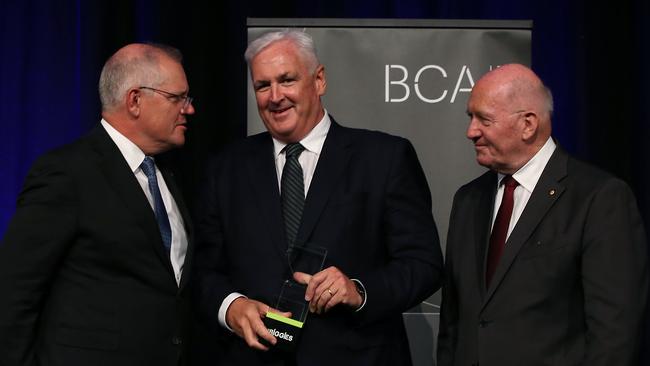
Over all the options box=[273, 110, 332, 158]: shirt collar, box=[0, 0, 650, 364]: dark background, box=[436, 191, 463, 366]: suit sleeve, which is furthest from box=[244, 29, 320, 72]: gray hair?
box=[0, 0, 650, 364]: dark background

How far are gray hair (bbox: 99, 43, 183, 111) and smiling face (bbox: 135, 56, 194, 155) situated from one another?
23mm

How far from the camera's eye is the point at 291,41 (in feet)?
9.12

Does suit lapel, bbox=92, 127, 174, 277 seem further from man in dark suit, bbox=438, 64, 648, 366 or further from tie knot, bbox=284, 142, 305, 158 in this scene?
man in dark suit, bbox=438, 64, 648, 366

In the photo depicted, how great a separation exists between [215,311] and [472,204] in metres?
0.89

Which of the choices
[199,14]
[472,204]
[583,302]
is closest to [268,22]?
[199,14]

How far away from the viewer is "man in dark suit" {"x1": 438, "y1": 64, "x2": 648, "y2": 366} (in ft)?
7.96

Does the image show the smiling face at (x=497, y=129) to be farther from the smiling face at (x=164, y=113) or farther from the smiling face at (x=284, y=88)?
the smiling face at (x=164, y=113)

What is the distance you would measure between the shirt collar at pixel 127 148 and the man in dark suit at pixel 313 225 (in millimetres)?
251

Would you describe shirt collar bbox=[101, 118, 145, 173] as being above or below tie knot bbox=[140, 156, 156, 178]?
above

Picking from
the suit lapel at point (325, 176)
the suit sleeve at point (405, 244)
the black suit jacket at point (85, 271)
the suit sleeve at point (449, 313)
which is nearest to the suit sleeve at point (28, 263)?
the black suit jacket at point (85, 271)

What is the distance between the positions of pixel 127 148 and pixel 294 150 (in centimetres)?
53

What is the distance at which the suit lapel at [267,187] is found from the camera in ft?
8.71

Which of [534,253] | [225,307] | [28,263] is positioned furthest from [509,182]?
[28,263]

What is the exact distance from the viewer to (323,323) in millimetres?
2588
